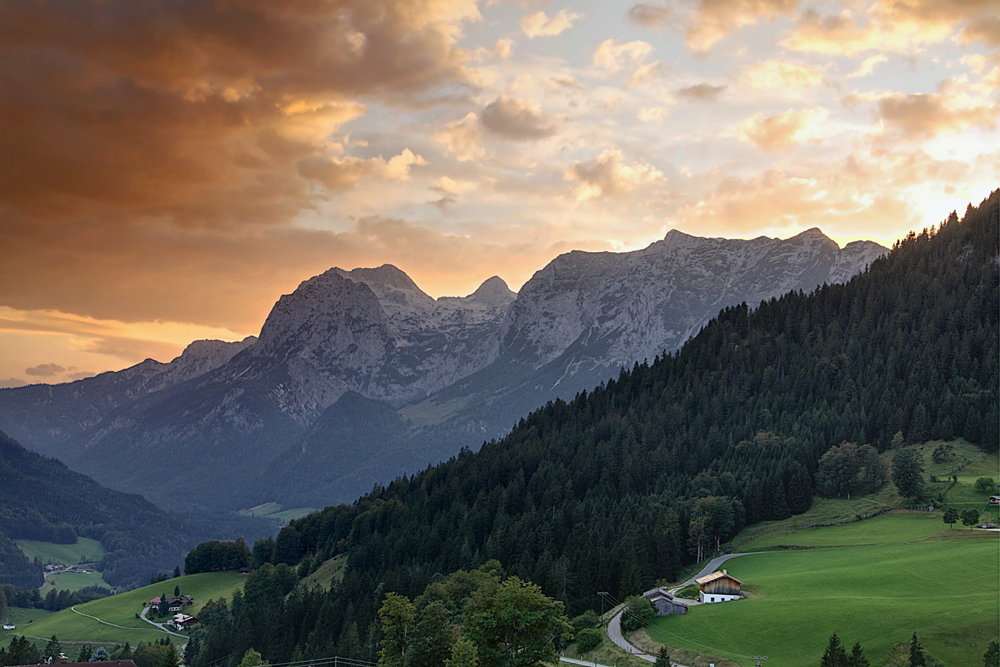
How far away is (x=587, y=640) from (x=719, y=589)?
24094mm

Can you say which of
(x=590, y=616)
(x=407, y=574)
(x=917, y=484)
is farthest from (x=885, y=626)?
(x=407, y=574)

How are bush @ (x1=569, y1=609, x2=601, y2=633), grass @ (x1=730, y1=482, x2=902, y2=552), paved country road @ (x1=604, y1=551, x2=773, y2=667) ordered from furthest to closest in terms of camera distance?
grass @ (x1=730, y1=482, x2=902, y2=552)
bush @ (x1=569, y1=609, x2=601, y2=633)
paved country road @ (x1=604, y1=551, x2=773, y2=667)

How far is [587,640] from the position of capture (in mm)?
111812

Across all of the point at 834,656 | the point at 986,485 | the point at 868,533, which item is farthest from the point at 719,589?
the point at 986,485

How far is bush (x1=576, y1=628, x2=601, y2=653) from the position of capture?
111 m

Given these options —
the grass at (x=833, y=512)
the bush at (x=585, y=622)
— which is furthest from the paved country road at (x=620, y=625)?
the grass at (x=833, y=512)

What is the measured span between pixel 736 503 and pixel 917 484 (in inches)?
1411

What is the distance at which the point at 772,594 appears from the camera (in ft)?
384

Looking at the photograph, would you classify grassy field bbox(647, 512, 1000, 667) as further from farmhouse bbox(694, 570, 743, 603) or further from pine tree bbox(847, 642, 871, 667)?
pine tree bbox(847, 642, 871, 667)

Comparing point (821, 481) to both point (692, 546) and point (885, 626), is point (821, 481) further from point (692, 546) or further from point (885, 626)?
point (885, 626)

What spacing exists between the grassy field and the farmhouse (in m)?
2.59

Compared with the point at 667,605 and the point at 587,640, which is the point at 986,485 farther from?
the point at 587,640

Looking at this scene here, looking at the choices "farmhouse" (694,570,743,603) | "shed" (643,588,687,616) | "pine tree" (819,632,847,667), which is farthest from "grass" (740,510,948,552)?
"pine tree" (819,632,847,667)

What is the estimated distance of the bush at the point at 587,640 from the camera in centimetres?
11100
